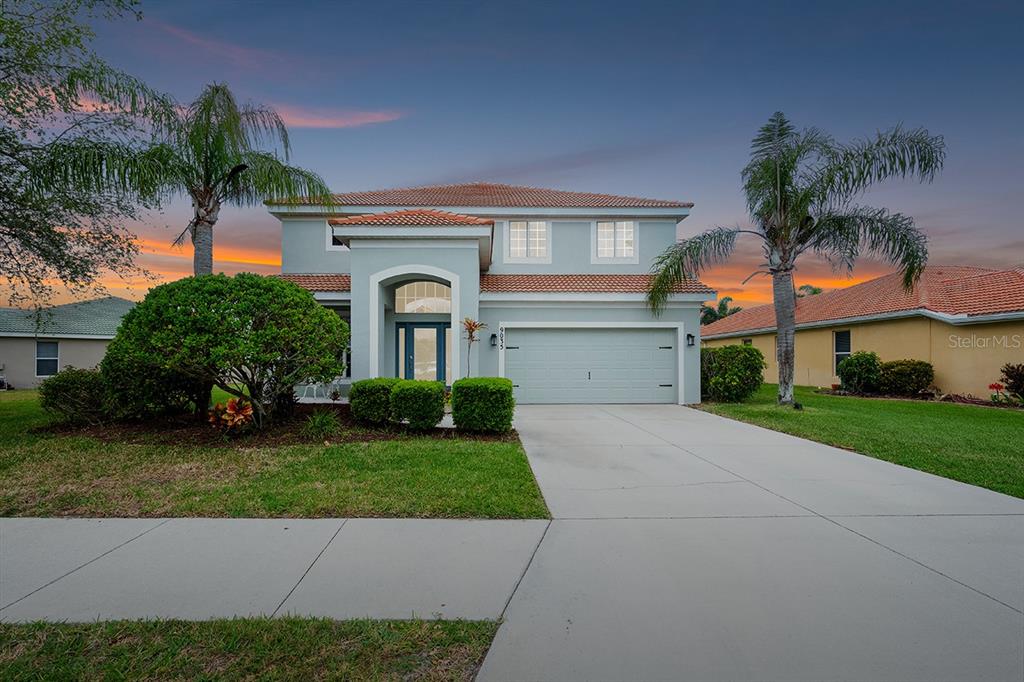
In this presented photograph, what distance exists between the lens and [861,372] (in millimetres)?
17547

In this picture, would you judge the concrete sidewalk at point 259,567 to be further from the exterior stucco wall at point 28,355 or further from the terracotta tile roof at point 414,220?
the exterior stucco wall at point 28,355

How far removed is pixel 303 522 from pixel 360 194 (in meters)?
15.5

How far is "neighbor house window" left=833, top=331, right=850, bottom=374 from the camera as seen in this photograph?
20136 mm

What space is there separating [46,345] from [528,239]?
25.8 meters

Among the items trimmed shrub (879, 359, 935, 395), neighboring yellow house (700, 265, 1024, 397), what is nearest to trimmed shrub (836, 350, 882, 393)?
trimmed shrub (879, 359, 935, 395)

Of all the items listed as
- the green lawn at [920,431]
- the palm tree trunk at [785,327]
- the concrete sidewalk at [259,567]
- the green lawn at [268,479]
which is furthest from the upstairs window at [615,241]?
the concrete sidewalk at [259,567]

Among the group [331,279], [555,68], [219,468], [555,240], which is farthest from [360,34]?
[219,468]

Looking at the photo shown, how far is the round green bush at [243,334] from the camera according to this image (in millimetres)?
7133

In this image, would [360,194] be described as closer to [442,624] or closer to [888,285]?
[442,624]

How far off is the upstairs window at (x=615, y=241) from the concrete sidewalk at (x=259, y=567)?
12.9 m

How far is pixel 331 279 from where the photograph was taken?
14.9 metres

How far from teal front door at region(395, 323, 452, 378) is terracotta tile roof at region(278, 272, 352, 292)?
209 centimetres

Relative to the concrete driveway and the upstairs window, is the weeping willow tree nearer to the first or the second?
the concrete driveway

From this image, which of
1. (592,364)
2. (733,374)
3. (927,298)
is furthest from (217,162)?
(927,298)
